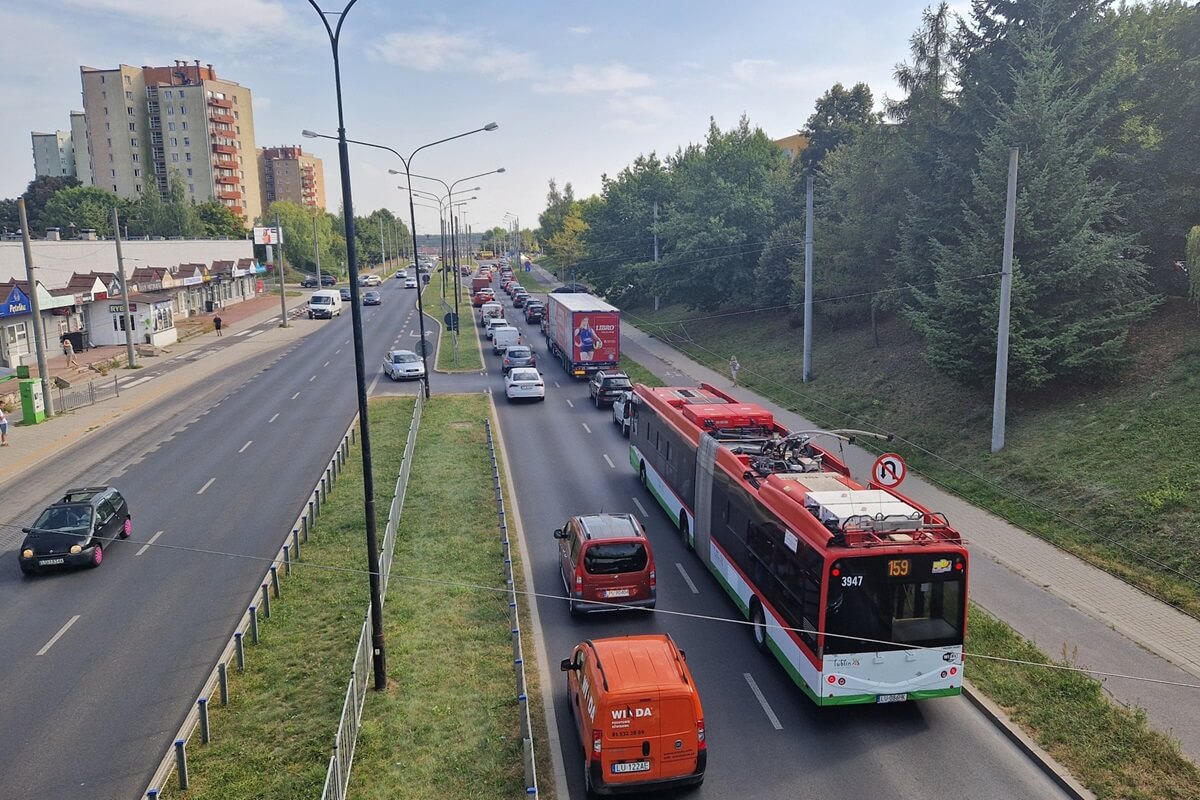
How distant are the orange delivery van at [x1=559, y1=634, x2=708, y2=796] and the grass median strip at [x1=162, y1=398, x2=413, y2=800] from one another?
148 inches

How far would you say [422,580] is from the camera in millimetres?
17344

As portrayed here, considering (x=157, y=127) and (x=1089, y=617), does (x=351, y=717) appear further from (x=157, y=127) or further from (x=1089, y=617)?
(x=157, y=127)

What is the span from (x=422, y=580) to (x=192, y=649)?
172 inches

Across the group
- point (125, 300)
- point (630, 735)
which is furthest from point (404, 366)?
point (630, 735)

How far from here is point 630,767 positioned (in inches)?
403

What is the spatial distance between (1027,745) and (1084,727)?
37.2 inches

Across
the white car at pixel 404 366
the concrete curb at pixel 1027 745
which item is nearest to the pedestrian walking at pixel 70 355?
the white car at pixel 404 366

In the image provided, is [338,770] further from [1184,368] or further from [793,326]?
[793,326]

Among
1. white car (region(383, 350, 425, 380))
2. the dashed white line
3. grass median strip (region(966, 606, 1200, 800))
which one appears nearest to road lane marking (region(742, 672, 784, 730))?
grass median strip (region(966, 606, 1200, 800))

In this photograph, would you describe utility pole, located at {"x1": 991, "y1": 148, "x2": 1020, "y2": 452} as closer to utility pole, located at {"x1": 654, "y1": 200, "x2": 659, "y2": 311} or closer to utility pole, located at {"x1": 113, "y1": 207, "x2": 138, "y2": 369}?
A: utility pole, located at {"x1": 654, "y1": 200, "x2": 659, "y2": 311}

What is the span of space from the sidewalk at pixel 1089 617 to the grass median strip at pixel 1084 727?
424mm

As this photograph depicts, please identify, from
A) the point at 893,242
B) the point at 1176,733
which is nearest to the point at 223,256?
the point at 893,242

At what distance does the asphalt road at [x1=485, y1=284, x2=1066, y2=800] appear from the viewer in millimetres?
10977

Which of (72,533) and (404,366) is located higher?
(404,366)
